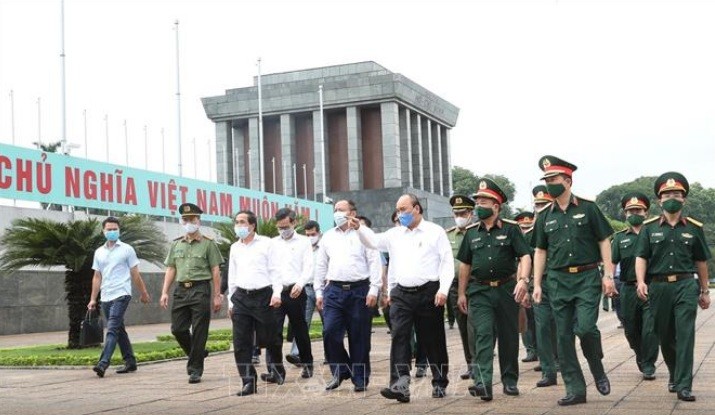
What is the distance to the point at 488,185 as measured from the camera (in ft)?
30.1

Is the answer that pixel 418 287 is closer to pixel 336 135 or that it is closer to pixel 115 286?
pixel 115 286

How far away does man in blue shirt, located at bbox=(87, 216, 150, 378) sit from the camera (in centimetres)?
1212

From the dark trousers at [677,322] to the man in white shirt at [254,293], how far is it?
3.61 metres

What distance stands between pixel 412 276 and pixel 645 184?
114 meters

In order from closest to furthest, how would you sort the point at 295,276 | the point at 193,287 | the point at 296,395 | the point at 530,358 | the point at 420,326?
the point at 420,326 → the point at 296,395 → the point at 193,287 → the point at 295,276 → the point at 530,358

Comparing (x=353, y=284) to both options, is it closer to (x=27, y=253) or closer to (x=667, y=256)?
(x=667, y=256)

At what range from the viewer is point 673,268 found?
28.8 ft

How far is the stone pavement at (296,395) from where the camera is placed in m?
8.23

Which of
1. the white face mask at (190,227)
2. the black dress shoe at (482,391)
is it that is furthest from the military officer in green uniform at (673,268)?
the white face mask at (190,227)

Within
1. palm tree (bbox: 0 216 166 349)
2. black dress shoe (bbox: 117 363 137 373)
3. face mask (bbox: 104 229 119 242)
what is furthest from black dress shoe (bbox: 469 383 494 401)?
palm tree (bbox: 0 216 166 349)

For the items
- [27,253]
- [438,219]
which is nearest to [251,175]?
[438,219]

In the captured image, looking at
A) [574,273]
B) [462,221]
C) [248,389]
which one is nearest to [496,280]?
[574,273]

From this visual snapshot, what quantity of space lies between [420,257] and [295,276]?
2644mm

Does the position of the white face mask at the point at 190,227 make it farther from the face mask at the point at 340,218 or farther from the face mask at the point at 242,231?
the face mask at the point at 340,218
